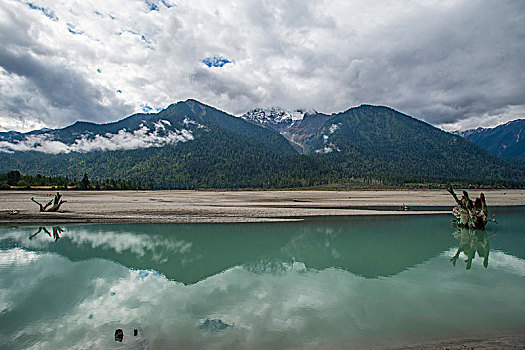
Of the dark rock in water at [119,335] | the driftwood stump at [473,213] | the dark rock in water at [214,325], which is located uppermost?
the driftwood stump at [473,213]

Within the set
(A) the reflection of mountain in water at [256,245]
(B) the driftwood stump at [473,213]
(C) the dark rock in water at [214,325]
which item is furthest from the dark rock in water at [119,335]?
(B) the driftwood stump at [473,213]

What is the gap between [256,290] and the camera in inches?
540

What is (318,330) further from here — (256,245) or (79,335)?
(256,245)

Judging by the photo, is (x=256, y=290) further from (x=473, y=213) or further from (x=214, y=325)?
(x=473, y=213)

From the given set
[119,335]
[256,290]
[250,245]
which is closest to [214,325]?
[119,335]

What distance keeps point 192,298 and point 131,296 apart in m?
3.09

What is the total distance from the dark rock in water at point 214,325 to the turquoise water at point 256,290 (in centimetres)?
7

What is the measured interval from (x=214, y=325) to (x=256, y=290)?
4.08 m

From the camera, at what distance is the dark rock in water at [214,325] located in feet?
31.5

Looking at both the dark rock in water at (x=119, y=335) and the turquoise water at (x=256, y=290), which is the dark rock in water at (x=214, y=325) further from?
the dark rock in water at (x=119, y=335)

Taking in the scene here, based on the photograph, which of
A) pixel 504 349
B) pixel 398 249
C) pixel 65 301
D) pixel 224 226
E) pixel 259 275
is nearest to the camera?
pixel 504 349

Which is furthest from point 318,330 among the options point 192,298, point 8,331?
point 8,331

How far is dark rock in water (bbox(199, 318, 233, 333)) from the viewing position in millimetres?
9587

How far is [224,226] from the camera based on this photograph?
106ft
